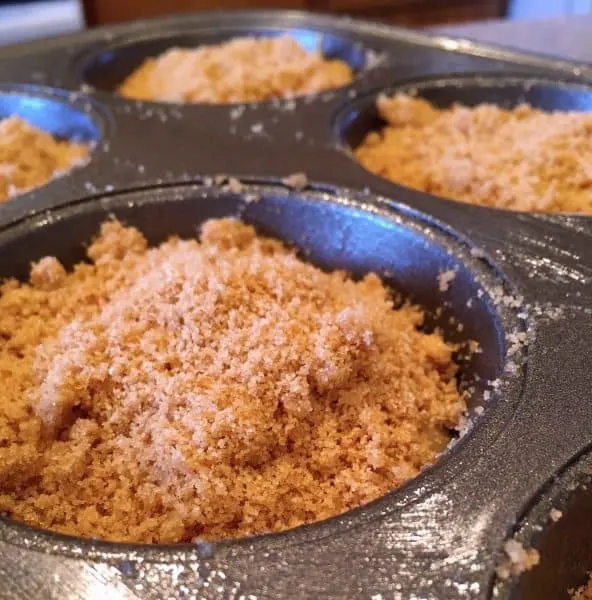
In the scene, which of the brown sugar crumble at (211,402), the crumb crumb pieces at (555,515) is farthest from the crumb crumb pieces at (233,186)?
the crumb crumb pieces at (555,515)

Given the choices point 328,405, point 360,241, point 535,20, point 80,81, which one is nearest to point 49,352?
point 328,405

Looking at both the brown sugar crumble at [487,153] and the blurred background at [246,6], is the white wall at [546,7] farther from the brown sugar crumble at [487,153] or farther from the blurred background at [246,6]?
the brown sugar crumble at [487,153]

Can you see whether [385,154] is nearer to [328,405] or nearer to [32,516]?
[328,405]

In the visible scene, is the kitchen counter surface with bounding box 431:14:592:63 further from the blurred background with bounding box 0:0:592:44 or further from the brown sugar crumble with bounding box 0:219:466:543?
the brown sugar crumble with bounding box 0:219:466:543

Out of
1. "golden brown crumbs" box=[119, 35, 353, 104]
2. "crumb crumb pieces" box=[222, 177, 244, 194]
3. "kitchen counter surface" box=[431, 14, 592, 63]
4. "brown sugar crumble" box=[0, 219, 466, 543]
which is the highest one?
"kitchen counter surface" box=[431, 14, 592, 63]

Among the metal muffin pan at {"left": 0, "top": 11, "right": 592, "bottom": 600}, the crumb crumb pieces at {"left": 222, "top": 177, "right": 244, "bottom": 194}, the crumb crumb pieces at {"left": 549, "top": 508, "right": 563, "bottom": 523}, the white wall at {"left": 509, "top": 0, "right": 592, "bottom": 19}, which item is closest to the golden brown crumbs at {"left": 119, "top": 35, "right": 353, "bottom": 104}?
the metal muffin pan at {"left": 0, "top": 11, "right": 592, "bottom": 600}

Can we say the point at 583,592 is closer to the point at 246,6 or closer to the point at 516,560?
the point at 516,560
